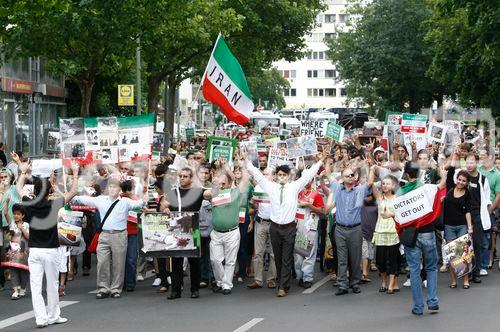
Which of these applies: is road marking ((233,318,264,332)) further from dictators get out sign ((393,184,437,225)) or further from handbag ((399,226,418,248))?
dictators get out sign ((393,184,437,225))

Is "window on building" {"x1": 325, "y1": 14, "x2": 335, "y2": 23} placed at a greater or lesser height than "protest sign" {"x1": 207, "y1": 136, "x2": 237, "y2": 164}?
greater

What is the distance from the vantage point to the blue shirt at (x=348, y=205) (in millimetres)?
12898

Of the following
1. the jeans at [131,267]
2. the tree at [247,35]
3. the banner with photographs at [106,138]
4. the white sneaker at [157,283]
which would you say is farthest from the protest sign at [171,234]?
the tree at [247,35]

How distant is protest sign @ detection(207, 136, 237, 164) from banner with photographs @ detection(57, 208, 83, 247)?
9.29ft

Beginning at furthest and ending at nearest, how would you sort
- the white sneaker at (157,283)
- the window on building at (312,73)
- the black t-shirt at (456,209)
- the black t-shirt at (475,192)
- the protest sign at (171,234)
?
the window on building at (312,73) → the white sneaker at (157,283) → the black t-shirt at (475,192) → the black t-shirt at (456,209) → the protest sign at (171,234)

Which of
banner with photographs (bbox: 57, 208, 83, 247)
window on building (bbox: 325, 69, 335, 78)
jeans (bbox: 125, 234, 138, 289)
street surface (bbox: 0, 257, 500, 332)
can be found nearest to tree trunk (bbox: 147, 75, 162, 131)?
banner with photographs (bbox: 57, 208, 83, 247)

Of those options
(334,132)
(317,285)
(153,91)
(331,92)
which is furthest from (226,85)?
(331,92)

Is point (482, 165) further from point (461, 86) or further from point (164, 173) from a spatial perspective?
point (461, 86)

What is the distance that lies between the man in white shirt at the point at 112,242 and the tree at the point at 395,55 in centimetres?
4418

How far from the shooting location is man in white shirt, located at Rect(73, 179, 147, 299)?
12961 mm

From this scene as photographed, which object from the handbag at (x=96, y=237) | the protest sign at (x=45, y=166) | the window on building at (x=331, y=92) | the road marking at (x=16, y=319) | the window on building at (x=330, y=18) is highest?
the window on building at (x=330, y=18)

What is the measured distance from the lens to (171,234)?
1270 cm

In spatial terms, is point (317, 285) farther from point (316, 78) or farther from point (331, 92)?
point (331, 92)

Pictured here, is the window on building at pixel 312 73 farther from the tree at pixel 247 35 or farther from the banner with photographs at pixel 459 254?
the banner with photographs at pixel 459 254
